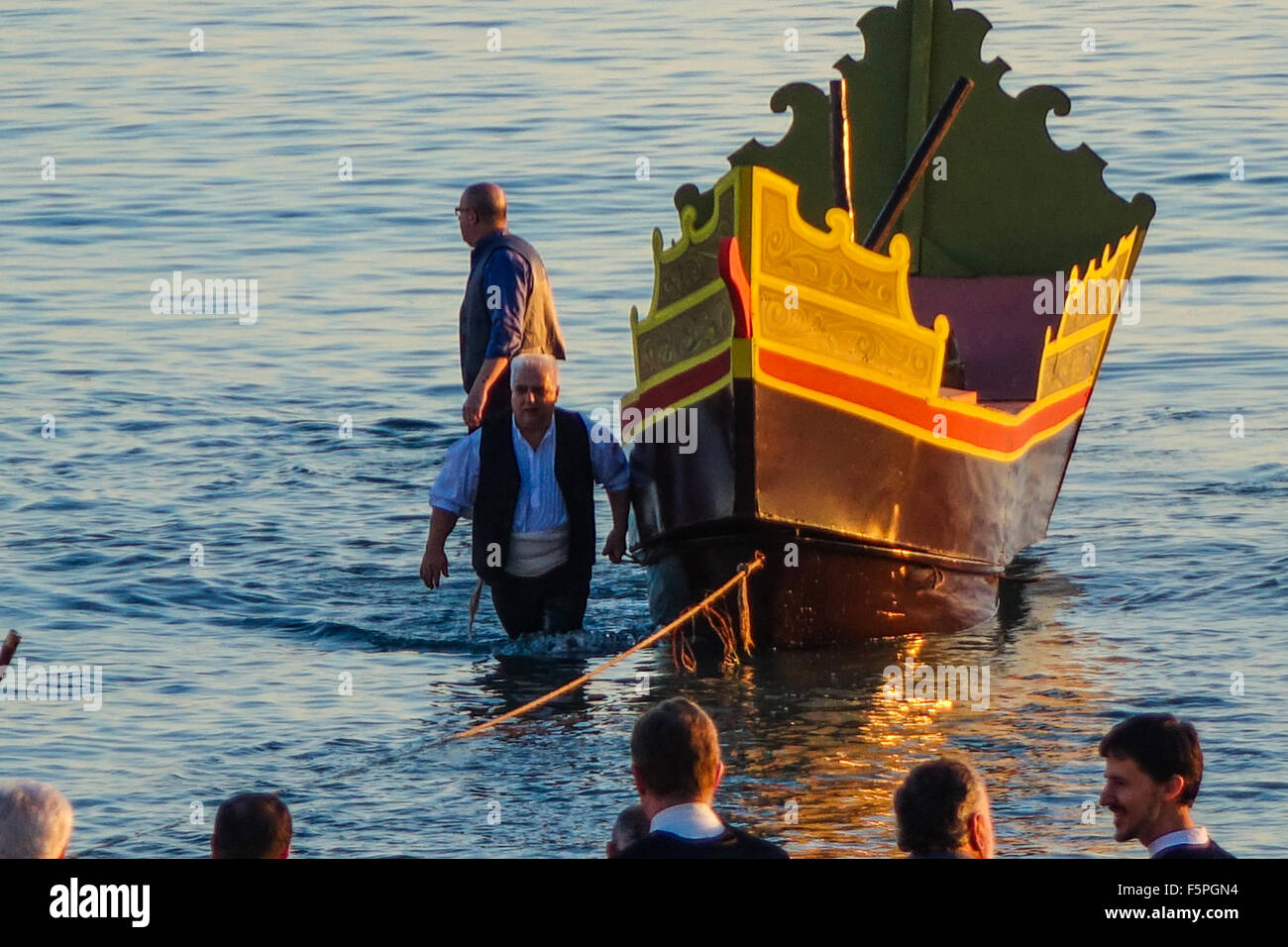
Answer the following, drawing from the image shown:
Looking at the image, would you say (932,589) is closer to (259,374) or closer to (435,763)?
(435,763)

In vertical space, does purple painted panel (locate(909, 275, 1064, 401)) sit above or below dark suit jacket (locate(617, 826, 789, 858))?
above

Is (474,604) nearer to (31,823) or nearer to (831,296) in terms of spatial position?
(831,296)

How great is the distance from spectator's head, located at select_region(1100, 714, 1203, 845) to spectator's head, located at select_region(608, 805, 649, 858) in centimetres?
120

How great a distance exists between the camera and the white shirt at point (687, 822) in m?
5.48

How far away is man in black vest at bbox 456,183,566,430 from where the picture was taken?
419 inches

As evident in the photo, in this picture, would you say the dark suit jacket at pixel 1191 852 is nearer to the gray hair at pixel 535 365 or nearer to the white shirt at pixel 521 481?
the gray hair at pixel 535 365

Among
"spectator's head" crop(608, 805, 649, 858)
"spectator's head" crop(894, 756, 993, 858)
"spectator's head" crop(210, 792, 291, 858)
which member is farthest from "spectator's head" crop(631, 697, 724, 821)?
"spectator's head" crop(210, 792, 291, 858)

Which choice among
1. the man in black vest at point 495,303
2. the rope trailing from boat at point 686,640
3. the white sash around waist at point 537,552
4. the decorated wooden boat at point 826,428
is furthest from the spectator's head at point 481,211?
the rope trailing from boat at point 686,640

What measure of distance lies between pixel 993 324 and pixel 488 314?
4.58 m

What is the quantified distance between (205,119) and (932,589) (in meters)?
20.0

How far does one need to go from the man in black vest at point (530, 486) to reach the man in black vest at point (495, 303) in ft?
0.65

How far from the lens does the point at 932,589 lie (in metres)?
11.5

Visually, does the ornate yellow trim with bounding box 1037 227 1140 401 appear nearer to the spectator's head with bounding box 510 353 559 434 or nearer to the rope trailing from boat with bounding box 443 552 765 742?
the rope trailing from boat with bounding box 443 552 765 742

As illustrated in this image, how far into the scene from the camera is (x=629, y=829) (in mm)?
5859
